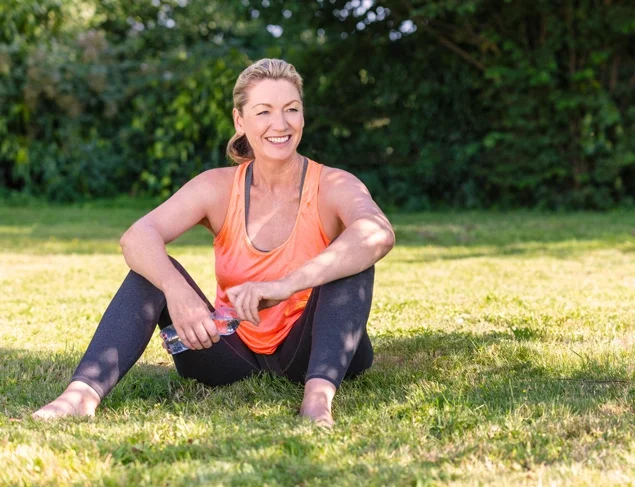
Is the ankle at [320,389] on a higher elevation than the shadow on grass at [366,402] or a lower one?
higher

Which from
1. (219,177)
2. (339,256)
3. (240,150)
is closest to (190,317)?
(339,256)

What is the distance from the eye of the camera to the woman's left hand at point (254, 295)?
3.30 m

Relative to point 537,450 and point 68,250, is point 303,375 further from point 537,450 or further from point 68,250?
point 68,250

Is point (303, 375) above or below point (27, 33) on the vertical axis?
below

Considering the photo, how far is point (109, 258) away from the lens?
8.93 meters

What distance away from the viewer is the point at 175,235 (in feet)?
12.4

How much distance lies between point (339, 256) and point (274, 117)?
2.15ft

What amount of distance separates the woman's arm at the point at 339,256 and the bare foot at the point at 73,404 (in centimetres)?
63

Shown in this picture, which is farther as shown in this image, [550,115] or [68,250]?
[550,115]

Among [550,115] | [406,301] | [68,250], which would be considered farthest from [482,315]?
[550,115]

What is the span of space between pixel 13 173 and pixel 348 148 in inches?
A: 222

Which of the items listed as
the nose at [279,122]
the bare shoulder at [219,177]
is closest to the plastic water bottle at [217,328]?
the bare shoulder at [219,177]

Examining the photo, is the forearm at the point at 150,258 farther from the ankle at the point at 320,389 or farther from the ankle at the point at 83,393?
the ankle at the point at 320,389

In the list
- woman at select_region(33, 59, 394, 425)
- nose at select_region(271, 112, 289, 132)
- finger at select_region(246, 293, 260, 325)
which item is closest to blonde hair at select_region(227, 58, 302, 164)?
woman at select_region(33, 59, 394, 425)
